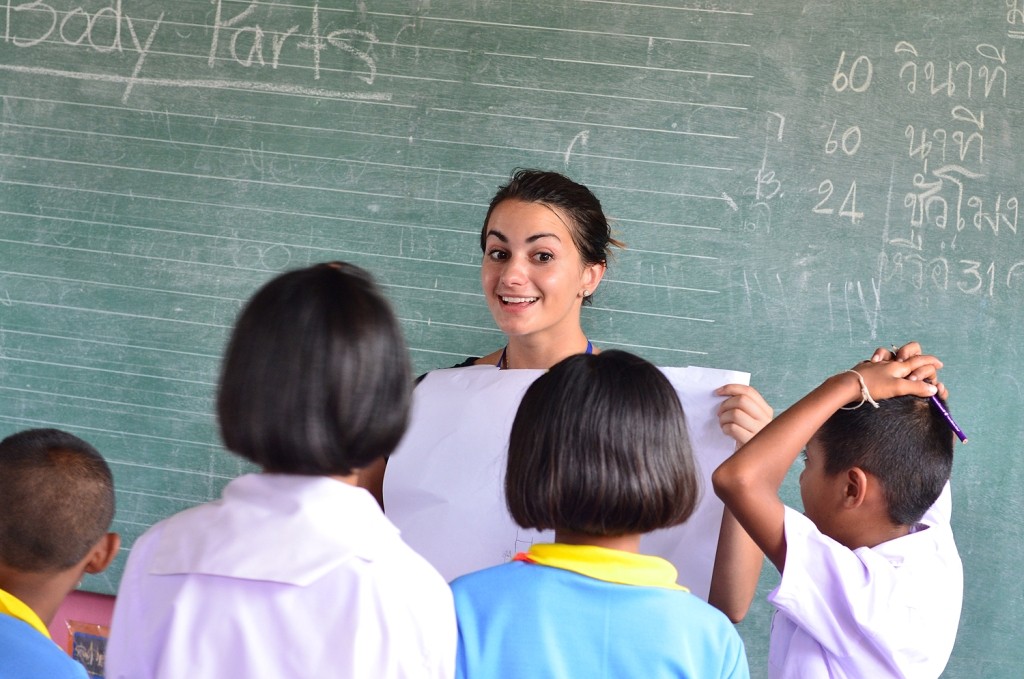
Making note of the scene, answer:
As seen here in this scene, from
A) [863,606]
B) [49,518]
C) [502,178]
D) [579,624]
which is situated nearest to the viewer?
[579,624]

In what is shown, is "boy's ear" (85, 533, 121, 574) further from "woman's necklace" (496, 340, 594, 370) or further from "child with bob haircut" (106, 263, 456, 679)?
"woman's necklace" (496, 340, 594, 370)

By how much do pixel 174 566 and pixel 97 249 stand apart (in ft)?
5.98

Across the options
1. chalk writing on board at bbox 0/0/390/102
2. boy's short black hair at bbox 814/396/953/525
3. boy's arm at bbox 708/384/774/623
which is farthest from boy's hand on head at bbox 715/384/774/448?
chalk writing on board at bbox 0/0/390/102

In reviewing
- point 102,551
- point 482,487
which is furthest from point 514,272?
point 102,551

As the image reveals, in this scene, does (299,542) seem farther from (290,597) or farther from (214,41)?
(214,41)

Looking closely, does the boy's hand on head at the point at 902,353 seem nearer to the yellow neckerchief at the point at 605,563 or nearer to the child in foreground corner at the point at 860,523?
the child in foreground corner at the point at 860,523

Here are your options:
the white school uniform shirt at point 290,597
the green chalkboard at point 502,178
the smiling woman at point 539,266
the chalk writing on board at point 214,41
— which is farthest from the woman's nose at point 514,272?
the white school uniform shirt at point 290,597

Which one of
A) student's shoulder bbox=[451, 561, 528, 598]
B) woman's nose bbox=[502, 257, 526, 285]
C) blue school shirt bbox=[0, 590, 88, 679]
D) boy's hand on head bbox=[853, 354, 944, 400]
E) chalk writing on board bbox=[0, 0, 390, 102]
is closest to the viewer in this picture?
student's shoulder bbox=[451, 561, 528, 598]

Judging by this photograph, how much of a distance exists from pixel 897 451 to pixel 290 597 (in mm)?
948

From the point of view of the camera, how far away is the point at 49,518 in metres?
1.43

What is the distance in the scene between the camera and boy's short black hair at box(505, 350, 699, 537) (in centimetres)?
108

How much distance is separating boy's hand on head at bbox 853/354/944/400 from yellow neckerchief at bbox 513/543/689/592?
51 cm

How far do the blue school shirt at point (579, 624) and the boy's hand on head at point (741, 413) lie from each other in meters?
0.55

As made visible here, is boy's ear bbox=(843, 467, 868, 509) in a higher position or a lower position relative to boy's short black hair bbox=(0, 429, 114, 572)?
higher
